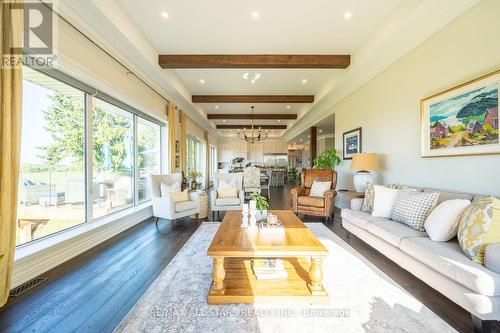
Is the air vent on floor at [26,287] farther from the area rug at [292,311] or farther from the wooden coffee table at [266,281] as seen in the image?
the wooden coffee table at [266,281]

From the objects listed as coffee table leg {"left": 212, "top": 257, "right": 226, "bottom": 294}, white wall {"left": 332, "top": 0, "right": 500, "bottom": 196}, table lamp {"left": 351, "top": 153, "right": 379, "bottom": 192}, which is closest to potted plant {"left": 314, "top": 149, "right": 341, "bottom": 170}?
white wall {"left": 332, "top": 0, "right": 500, "bottom": 196}

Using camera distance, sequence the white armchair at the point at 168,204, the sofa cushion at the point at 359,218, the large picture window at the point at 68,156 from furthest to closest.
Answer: the white armchair at the point at 168,204
the sofa cushion at the point at 359,218
the large picture window at the point at 68,156

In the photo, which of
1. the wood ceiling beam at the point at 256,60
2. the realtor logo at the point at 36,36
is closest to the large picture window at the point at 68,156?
the realtor logo at the point at 36,36

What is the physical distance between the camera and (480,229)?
1504 mm

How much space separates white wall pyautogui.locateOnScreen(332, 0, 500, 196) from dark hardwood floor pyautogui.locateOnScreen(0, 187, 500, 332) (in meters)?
1.25

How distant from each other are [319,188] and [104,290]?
12.5 ft

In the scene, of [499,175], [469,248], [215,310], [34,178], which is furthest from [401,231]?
[34,178]

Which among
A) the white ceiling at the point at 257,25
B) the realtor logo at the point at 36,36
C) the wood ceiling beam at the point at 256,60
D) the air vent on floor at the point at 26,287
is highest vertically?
the white ceiling at the point at 257,25

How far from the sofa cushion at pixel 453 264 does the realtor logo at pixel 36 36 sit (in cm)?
385

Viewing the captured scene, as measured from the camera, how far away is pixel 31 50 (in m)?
1.99

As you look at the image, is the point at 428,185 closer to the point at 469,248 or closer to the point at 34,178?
the point at 469,248

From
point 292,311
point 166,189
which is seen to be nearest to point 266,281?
point 292,311

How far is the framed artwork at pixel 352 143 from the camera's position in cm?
436

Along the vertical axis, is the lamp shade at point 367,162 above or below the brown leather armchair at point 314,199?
above
